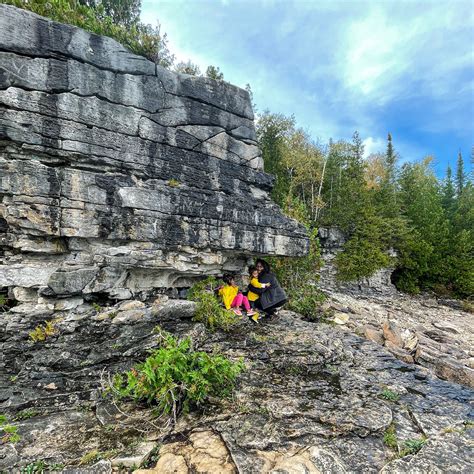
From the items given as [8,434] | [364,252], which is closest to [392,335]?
[8,434]

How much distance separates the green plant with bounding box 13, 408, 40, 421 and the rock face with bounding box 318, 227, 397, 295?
2105 centimetres

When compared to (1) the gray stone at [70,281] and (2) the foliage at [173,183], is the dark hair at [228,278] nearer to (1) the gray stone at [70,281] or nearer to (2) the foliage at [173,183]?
(2) the foliage at [173,183]

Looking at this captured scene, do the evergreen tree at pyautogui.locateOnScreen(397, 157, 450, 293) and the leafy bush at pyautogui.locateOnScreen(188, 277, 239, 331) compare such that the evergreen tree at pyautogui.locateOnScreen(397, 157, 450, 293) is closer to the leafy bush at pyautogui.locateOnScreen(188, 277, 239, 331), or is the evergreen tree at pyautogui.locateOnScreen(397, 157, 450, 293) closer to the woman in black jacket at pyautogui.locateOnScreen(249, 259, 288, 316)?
the woman in black jacket at pyautogui.locateOnScreen(249, 259, 288, 316)

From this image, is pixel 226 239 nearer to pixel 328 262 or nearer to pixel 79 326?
pixel 79 326

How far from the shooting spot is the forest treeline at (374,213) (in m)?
24.6

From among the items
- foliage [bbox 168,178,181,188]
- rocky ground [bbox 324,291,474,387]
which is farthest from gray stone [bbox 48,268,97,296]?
rocky ground [bbox 324,291,474,387]

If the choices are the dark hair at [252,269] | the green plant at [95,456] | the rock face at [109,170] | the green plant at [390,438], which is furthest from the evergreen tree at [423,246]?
the green plant at [95,456]

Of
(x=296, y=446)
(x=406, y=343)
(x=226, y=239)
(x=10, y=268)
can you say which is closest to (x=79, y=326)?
(x=10, y=268)

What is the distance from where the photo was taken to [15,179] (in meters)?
8.15

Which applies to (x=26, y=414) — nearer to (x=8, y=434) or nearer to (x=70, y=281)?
(x=8, y=434)

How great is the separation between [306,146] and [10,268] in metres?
28.6

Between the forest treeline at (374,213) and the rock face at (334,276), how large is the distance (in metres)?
0.71

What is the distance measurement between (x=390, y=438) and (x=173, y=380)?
13.2 feet

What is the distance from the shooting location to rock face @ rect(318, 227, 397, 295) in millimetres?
24453
